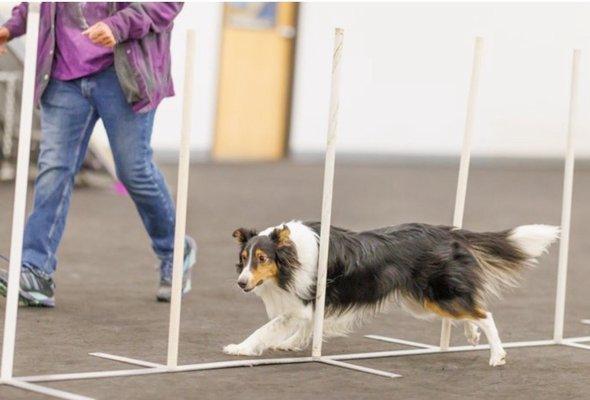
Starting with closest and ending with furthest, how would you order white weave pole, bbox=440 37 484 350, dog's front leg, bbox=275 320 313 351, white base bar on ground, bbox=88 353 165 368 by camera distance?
1. white base bar on ground, bbox=88 353 165 368
2. dog's front leg, bbox=275 320 313 351
3. white weave pole, bbox=440 37 484 350

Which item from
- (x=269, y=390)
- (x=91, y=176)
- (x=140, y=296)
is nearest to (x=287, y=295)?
(x=269, y=390)

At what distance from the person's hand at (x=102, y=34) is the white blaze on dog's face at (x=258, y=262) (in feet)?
3.24

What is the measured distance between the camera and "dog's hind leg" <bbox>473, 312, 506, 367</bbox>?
4.45 meters

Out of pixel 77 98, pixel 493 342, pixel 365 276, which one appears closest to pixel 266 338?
pixel 365 276

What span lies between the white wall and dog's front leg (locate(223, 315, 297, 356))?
1049cm

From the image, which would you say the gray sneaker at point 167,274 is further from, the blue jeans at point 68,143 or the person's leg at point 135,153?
the blue jeans at point 68,143

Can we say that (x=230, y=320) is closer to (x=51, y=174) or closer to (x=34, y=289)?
(x=34, y=289)

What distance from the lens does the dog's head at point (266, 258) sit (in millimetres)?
4281

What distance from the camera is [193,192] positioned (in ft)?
34.7

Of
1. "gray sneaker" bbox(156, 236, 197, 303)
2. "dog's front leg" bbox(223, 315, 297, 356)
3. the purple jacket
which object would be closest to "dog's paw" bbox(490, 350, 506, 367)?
"dog's front leg" bbox(223, 315, 297, 356)

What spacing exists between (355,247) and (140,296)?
1.49m

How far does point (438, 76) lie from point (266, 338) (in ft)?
37.4

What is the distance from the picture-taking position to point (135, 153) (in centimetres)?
508

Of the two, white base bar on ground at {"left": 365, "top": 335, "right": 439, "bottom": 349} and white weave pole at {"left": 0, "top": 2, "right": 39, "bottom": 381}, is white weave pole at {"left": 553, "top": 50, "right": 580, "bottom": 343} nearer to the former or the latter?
white base bar on ground at {"left": 365, "top": 335, "right": 439, "bottom": 349}
